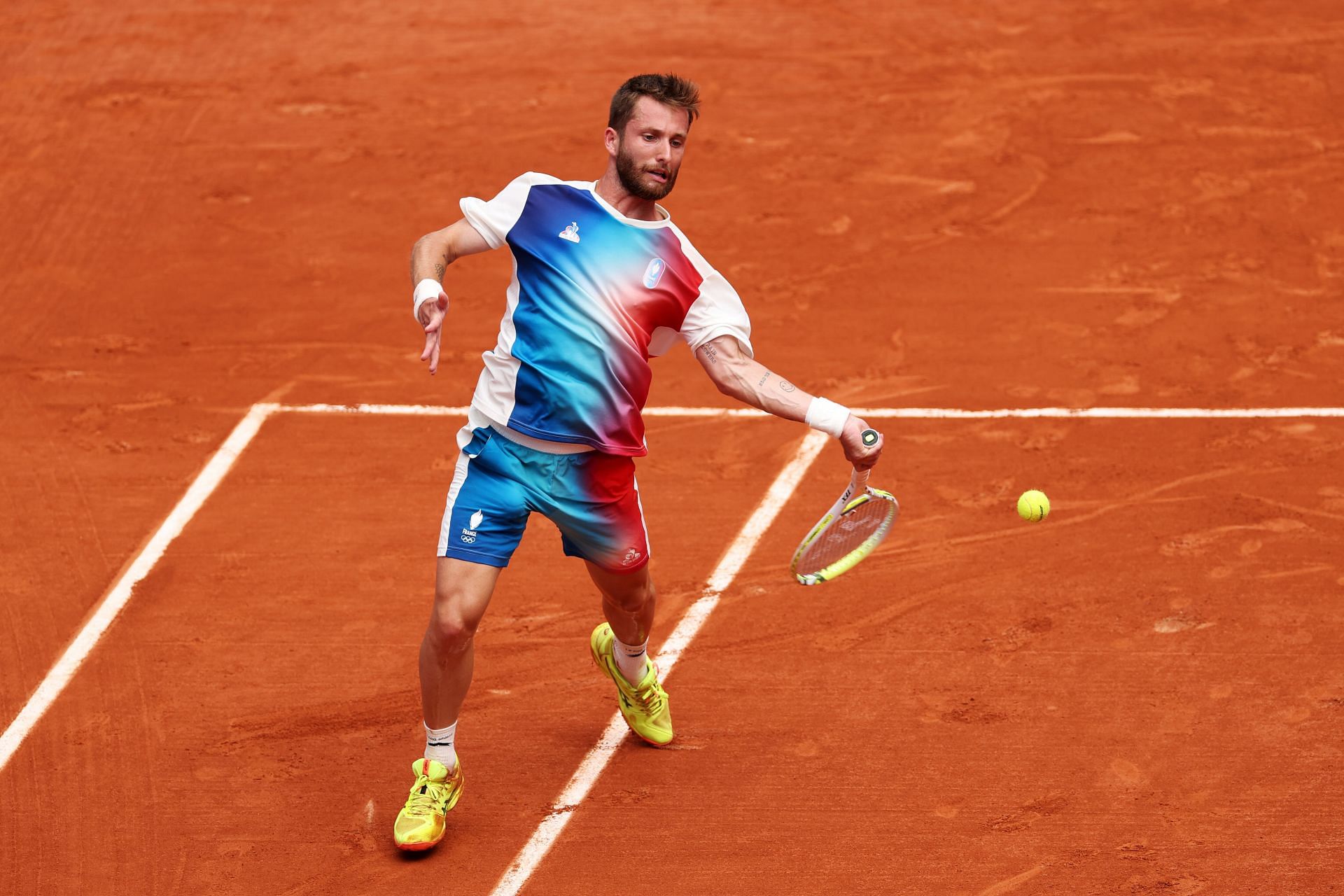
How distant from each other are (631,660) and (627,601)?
36 cm

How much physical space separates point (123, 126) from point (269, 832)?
27.8ft

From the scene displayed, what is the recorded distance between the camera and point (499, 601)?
7.64 metres

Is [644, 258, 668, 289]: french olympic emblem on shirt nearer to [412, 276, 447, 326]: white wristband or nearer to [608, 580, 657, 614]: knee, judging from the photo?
[412, 276, 447, 326]: white wristband

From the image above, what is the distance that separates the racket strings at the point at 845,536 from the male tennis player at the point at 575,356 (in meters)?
0.51

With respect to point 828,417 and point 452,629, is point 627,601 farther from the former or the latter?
point 828,417

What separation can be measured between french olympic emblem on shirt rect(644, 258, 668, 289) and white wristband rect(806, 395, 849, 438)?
0.73 meters

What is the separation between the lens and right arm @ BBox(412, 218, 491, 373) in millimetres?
5387

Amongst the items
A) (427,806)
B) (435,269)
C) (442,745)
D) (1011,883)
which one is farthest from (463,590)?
(1011,883)

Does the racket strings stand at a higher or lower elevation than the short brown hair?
lower

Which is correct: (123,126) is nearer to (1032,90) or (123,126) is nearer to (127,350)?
(127,350)

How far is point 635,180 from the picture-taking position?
5.73 meters

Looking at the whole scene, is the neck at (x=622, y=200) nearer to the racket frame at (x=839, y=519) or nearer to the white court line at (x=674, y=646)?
the racket frame at (x=839, y=519)

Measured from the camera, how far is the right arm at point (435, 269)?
5387mm

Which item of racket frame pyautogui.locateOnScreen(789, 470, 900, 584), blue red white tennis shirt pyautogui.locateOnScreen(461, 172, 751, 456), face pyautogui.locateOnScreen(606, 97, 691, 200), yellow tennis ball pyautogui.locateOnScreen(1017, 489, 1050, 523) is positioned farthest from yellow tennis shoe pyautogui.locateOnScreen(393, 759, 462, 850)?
yellow tennis ball pyautogui.locateOnScreen(1017, 489, 1050, 523)
